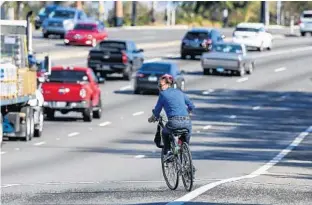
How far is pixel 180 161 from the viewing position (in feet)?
62.7

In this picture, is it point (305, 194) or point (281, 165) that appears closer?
point (305, 194)

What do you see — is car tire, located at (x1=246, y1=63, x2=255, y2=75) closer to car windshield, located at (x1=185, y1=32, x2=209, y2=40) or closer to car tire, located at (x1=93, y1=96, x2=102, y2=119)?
car windshield, located at (x1=185, y1=32, x2=209, y2=40)

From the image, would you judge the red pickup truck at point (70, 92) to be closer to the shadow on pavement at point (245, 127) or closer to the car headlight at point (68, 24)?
the shadow on pavement at point (245, 127)

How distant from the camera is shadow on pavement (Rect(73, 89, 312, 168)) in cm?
3169

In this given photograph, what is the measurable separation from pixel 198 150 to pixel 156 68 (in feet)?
64.6

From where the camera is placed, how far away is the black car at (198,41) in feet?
218

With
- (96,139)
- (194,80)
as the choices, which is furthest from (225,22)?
(96,139)

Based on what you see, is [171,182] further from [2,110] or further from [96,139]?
[96,139]

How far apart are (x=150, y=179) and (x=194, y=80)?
36434mm

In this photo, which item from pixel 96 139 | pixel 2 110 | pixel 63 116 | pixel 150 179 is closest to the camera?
pixel 150 179

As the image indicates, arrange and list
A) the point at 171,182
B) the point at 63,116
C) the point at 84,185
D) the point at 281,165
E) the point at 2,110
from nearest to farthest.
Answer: the point at 171,182 < the point at 84,185 < the point at 281,165 < the point at 2,110 < the point at 63,116

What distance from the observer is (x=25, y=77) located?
33.3 m

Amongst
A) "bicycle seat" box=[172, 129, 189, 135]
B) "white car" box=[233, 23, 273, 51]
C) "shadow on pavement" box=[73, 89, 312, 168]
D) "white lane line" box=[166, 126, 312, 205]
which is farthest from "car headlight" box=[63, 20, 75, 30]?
"bicycle seat" box=[172, 129, 189, 135]

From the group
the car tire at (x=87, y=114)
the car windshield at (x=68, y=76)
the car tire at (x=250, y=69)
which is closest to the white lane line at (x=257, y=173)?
the car tire at (x=87, y=114)
